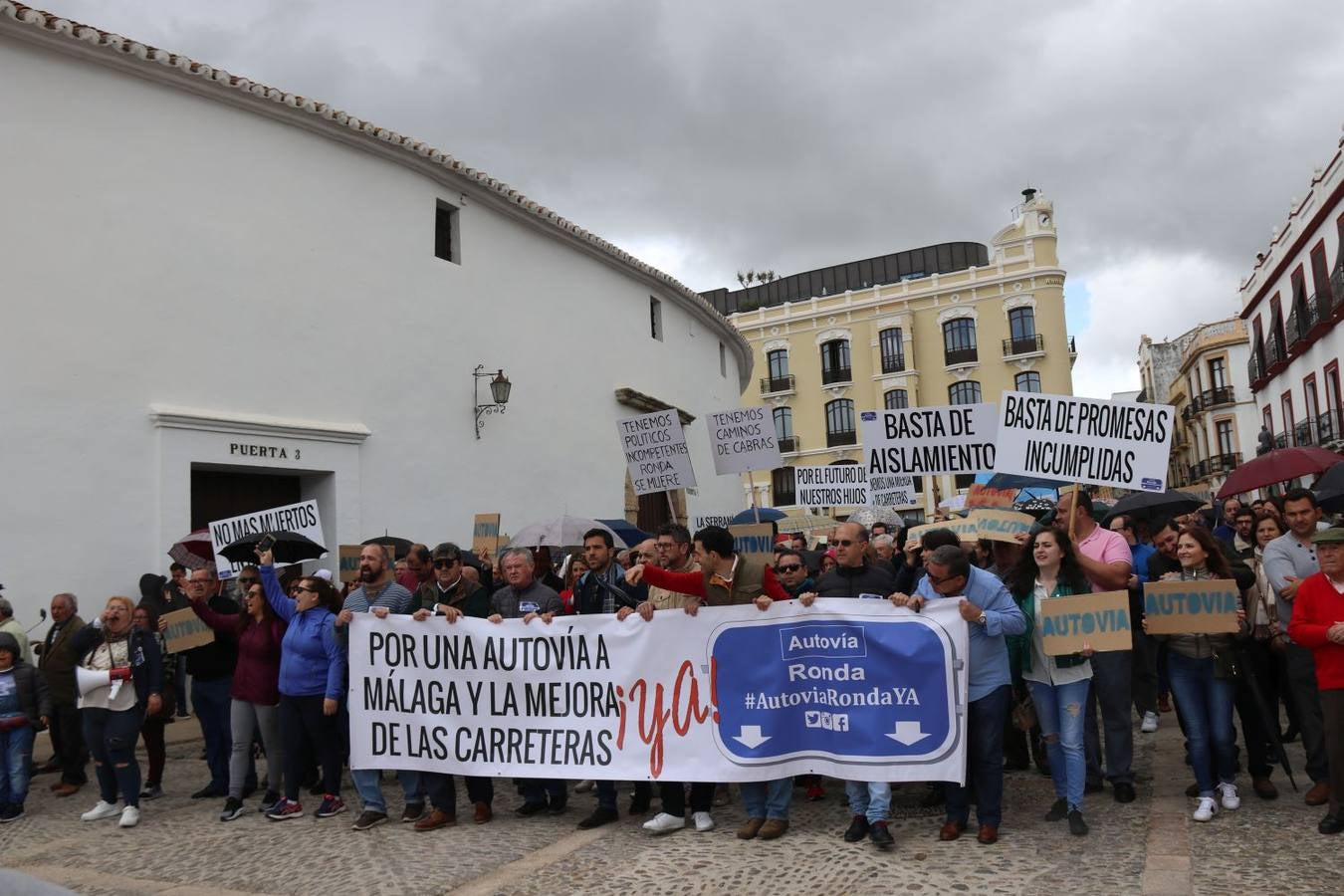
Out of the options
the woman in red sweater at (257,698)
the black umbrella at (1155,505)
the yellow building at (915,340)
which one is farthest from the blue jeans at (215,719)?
the yellow building at (915,340)

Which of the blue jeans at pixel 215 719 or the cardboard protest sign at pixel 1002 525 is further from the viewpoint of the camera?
the blue jeans at pixel 215 719

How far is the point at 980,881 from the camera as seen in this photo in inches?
196

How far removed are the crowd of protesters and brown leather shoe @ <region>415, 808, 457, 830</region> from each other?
0.6 inches

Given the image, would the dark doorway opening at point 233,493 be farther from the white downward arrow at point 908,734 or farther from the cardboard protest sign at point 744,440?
the white downward arrow at point 908,734

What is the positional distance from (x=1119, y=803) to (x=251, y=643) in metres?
5.76

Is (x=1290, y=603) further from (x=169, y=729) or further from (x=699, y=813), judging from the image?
(x=169, y=729)

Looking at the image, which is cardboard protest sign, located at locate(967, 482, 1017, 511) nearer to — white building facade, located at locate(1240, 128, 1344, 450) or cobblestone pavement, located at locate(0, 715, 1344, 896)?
cobblestone pavement, located at locate(0, 715, 1344, 896)

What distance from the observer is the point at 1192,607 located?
588 cm

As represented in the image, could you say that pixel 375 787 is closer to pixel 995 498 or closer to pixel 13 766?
pixel 13 766

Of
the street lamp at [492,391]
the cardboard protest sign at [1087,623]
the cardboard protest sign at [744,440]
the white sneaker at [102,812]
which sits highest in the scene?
the street lamp at [492,391]

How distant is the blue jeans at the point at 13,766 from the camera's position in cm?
762

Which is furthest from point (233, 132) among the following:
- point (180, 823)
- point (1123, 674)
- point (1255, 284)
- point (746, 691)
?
point (1255, 284)

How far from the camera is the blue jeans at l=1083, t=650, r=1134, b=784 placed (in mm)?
6250

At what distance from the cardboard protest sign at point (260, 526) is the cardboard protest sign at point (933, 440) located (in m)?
5.17
